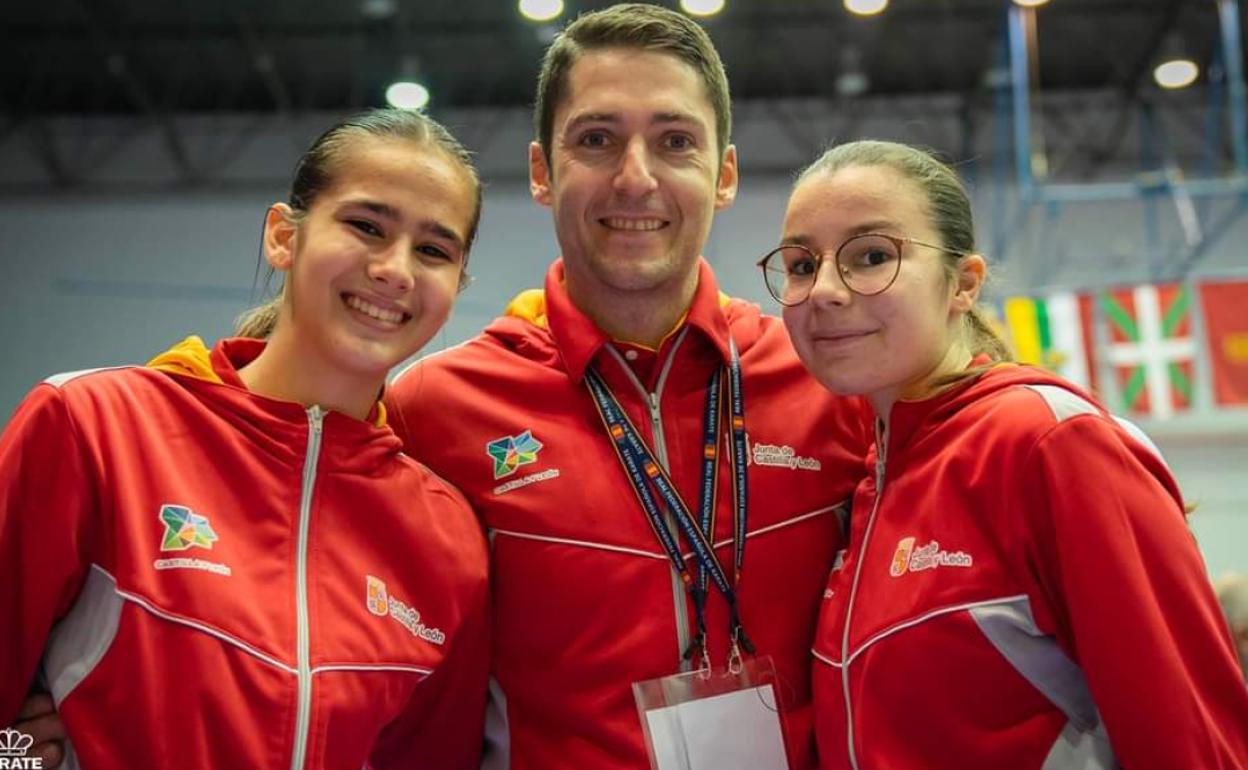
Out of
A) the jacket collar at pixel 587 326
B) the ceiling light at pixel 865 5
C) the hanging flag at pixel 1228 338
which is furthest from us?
the ceiling light at pixel 865 5

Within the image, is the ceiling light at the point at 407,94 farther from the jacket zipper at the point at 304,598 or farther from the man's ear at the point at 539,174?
the jacket zipper at the point at 304,598

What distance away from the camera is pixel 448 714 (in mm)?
2154

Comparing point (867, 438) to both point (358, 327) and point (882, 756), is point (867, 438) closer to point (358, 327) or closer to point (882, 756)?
point (882, 756)

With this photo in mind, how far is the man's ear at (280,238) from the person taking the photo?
2.05 metres

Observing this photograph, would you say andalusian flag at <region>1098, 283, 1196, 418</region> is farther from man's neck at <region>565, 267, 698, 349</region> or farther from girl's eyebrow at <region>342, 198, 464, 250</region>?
girl's eyebrow at <region>342, 198, 464, 250</region>

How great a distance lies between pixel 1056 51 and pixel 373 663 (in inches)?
453

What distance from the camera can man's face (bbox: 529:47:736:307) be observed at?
2.29m

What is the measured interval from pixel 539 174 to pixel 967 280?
1040mm

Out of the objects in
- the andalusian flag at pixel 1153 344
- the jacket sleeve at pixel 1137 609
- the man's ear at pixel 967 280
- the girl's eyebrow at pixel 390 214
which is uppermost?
the andalusian flag at pixel 1153 344

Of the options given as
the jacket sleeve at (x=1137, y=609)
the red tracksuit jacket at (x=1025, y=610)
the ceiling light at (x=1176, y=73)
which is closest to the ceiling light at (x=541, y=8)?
the ceiling light at (x=1176, y=73)

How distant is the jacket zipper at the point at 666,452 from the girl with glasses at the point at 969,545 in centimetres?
25

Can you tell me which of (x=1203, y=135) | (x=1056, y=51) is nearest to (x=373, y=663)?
(x=1056, y=51)

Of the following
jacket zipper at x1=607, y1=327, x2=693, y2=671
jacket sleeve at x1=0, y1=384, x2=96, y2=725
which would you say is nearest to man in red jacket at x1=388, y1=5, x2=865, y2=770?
jacket zipper at x1=607, y1=327, x2=693, y2=671

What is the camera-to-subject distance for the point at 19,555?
1651 mm
